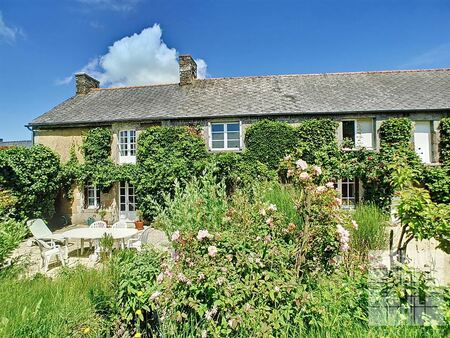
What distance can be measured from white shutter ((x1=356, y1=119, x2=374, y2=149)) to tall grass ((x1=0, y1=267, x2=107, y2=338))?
12.8 metres

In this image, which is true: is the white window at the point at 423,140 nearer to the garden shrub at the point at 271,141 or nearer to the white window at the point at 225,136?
the garden shrub at the point at 271,141

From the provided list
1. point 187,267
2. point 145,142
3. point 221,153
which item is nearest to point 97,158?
point 145,142

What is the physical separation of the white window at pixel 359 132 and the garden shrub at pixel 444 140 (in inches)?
113

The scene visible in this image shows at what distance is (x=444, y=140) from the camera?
42.4ft

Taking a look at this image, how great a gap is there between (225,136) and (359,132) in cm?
642

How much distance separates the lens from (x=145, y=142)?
14.1 m

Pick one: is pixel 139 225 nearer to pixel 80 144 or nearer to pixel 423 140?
pixel 80 144

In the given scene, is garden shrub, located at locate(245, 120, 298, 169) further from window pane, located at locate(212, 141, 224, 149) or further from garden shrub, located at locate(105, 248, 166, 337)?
garden shrub, located at locate(105, 248, 166, 337)

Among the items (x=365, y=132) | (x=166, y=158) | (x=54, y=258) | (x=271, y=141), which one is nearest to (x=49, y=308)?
(x=54, y=258)

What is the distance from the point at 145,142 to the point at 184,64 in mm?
5959

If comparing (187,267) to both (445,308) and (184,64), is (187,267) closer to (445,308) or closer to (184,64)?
(445,308)

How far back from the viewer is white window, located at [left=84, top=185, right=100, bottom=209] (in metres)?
15.5

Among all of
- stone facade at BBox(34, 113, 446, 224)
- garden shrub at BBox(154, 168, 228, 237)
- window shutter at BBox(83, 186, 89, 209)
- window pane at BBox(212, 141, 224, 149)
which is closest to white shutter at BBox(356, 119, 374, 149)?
stone facade at BBox(34, 113, 446, 224)

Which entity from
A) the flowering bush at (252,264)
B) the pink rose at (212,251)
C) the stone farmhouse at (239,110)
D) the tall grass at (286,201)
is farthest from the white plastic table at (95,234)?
the stone farmhouse at (239,110)
